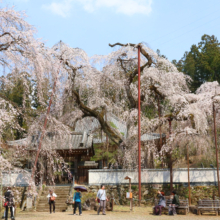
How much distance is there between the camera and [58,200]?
1798 centimetres

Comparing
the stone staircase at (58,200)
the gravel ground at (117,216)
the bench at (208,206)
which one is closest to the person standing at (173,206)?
the gravel ground at (117,216)

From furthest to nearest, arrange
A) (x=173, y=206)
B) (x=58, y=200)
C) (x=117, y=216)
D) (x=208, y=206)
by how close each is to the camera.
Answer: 1. (x=58, y=200)
2. (x=208, y=206)
3. (x=173, y=206)
4. (x=117, y=216)

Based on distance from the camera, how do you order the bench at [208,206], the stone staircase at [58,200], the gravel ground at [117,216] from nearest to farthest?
1. the gravel ground at [117,216]
2. the bench at [208,206]
3. the stone staircase at [58,200]

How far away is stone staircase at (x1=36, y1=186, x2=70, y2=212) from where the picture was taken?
16953 mm

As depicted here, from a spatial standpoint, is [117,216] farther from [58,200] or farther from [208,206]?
[58,200]

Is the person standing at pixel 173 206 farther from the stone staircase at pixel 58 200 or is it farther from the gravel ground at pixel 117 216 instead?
the stone staircase at pixel 58 200

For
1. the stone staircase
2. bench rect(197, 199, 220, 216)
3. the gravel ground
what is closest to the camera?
the gravel ground

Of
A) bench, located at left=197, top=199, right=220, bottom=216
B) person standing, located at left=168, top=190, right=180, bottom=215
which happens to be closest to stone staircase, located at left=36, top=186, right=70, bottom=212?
person standing, located at left=168, top=190, right=180, bottom=215

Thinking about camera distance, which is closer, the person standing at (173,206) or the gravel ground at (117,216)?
the gravel ground at (117,216)

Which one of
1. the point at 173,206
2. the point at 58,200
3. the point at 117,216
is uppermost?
the point at 173,206

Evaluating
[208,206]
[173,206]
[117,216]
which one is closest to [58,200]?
[117,216]

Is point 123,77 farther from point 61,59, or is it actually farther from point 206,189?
point 206,189

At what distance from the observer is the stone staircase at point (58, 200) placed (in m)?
17.0

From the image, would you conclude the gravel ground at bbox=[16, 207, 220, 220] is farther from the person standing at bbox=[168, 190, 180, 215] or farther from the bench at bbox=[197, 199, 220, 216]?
the person standing at bbox=[168, 190, 180, 215]
